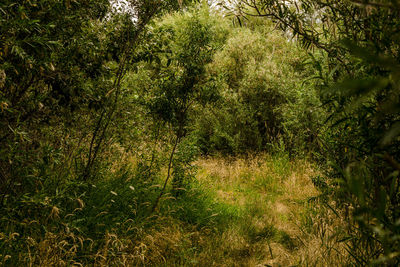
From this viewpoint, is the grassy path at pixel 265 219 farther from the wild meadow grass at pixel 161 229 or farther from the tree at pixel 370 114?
the tree at pixel 370 114

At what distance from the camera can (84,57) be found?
293 cm

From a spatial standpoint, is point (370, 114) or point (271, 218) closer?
point (370, 114)

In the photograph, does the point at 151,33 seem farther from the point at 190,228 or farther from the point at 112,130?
the point at 190,228

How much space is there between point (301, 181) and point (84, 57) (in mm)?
5301

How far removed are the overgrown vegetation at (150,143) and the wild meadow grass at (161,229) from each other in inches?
1.0

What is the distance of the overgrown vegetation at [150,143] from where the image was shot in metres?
1.97

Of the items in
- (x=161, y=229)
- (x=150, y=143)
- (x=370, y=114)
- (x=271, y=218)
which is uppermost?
(x=370, y=114)

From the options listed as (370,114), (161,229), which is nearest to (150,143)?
(161,229)

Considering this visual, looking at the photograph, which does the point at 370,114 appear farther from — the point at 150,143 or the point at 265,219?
the point at 150,143

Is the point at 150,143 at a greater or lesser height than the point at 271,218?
greater

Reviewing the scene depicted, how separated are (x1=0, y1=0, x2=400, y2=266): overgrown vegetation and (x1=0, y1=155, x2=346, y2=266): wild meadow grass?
0.08ft

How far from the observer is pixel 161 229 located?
3469 mm

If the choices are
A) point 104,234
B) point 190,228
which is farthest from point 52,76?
point 190,228

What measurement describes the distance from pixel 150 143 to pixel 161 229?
1.70m
